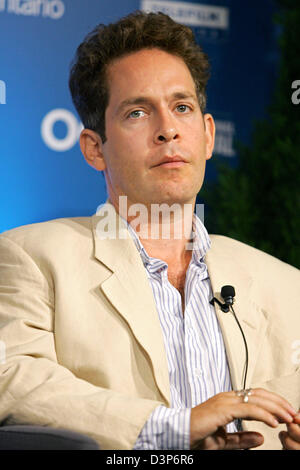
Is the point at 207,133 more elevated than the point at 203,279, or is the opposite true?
the point at 207,133

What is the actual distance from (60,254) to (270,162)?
211cm

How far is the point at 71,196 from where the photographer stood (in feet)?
11.2

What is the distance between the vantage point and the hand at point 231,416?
71.1 inches

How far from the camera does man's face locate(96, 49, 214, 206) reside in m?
2.37

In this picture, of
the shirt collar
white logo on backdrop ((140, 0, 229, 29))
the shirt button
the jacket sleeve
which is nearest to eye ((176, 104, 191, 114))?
the shirt collar

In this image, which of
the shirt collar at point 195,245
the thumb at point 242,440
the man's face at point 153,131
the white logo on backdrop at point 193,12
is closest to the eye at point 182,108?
the man's face at point 153,131

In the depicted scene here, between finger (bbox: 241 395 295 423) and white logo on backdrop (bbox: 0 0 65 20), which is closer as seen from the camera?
finger (bbox: 241 395 295 423)

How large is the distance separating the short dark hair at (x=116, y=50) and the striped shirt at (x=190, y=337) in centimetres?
56

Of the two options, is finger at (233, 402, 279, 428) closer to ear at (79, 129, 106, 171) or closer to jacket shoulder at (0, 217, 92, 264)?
jacket shoulder at (0, 217, 92, 264)

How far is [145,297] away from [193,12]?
2284mm

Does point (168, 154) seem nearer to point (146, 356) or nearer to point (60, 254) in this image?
point (60, 254)

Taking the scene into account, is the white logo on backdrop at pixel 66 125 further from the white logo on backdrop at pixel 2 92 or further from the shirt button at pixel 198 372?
the shirt button at pixel 198 372

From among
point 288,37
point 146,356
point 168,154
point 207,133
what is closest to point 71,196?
point 207,133

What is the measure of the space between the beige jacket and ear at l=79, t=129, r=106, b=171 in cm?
28
